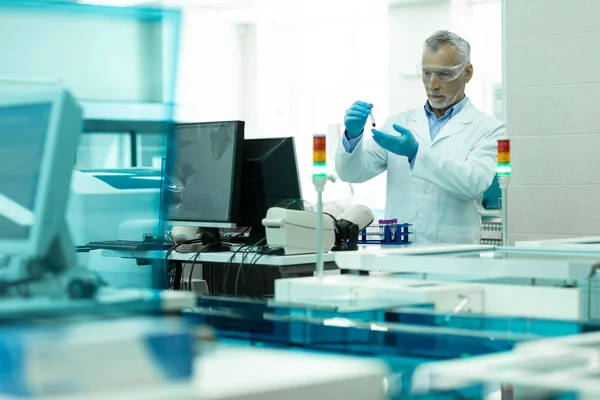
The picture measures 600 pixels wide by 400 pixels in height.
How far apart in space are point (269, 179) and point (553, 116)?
1.41 metres

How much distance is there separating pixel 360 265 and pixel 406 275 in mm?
120

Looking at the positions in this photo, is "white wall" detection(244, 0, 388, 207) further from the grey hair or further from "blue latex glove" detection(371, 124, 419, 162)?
"blue latex glove" detection(371, 124, 419, 162)

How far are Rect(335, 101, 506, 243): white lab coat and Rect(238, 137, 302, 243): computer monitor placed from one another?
0.33 metres

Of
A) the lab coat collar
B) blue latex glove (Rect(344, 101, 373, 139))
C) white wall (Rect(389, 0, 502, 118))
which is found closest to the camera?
blue latex glove (Rect(344, 101, 373, 139))

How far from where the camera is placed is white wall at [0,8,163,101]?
3.76ft

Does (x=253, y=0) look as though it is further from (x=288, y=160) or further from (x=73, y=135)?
(x=73, y=135)

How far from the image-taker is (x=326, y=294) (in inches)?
82.5

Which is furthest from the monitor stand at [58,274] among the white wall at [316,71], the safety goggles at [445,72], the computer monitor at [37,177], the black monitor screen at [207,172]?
the white wall at [316,71]

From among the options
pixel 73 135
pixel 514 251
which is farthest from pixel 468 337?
pixel 73 135

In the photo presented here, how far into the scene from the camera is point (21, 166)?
3.59ft

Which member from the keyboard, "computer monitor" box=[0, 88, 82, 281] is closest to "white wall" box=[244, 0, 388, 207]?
the keyboard

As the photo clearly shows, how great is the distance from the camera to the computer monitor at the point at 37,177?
1075 mm

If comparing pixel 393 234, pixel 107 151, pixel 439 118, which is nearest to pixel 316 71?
pixel 439 118

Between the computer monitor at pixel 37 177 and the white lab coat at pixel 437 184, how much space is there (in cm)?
241
